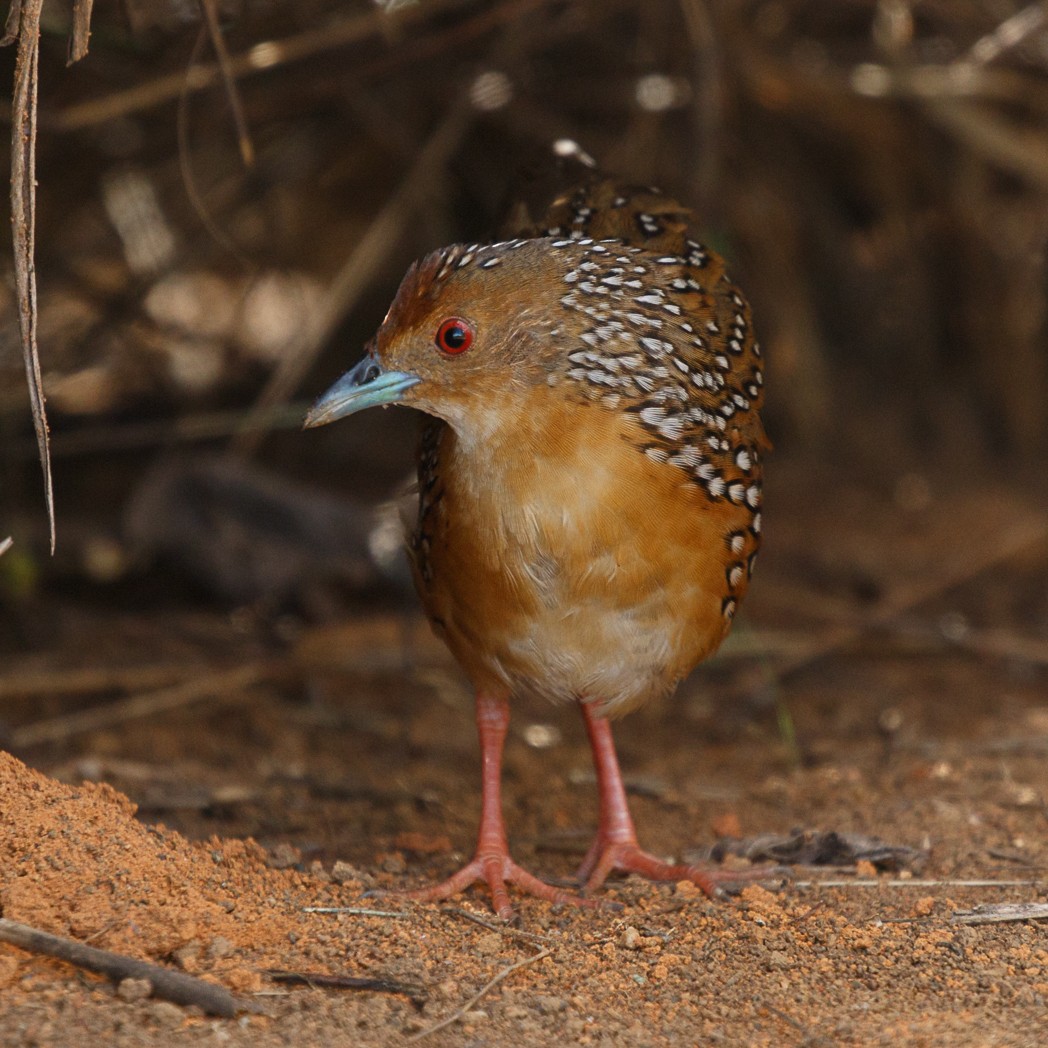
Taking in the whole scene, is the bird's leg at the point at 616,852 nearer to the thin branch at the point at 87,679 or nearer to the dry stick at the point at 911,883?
the dry stick at the point at 911,883

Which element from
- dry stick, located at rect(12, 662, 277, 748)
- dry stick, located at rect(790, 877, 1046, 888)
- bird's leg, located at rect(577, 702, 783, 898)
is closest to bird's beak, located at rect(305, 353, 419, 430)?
bird's leg, located at rect(577, 702, 783, 898)

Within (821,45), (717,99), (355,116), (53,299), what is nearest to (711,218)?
(717,99)

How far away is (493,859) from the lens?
3850 millimetres

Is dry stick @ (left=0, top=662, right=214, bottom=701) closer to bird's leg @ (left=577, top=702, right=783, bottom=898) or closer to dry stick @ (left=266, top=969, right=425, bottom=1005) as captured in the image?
bird's leg @ (left=577, top=702, right=783, bottom=898)

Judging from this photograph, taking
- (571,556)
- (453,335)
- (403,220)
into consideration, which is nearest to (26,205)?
(453,335)

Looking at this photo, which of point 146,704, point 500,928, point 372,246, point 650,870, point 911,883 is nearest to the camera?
point 500,928

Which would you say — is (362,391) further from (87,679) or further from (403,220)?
(403,220)

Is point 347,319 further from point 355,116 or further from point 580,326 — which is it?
point 580,326

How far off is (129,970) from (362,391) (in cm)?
142

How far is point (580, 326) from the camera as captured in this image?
357 centimetres

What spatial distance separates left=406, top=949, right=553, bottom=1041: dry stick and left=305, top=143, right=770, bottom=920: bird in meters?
0.35

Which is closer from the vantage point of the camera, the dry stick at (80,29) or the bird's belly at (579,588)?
the dry stick at (80,29)

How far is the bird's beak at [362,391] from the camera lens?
3496mm

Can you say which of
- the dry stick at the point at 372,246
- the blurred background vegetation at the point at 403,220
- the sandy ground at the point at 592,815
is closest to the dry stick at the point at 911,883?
the sandy ground at the point at 592,815
